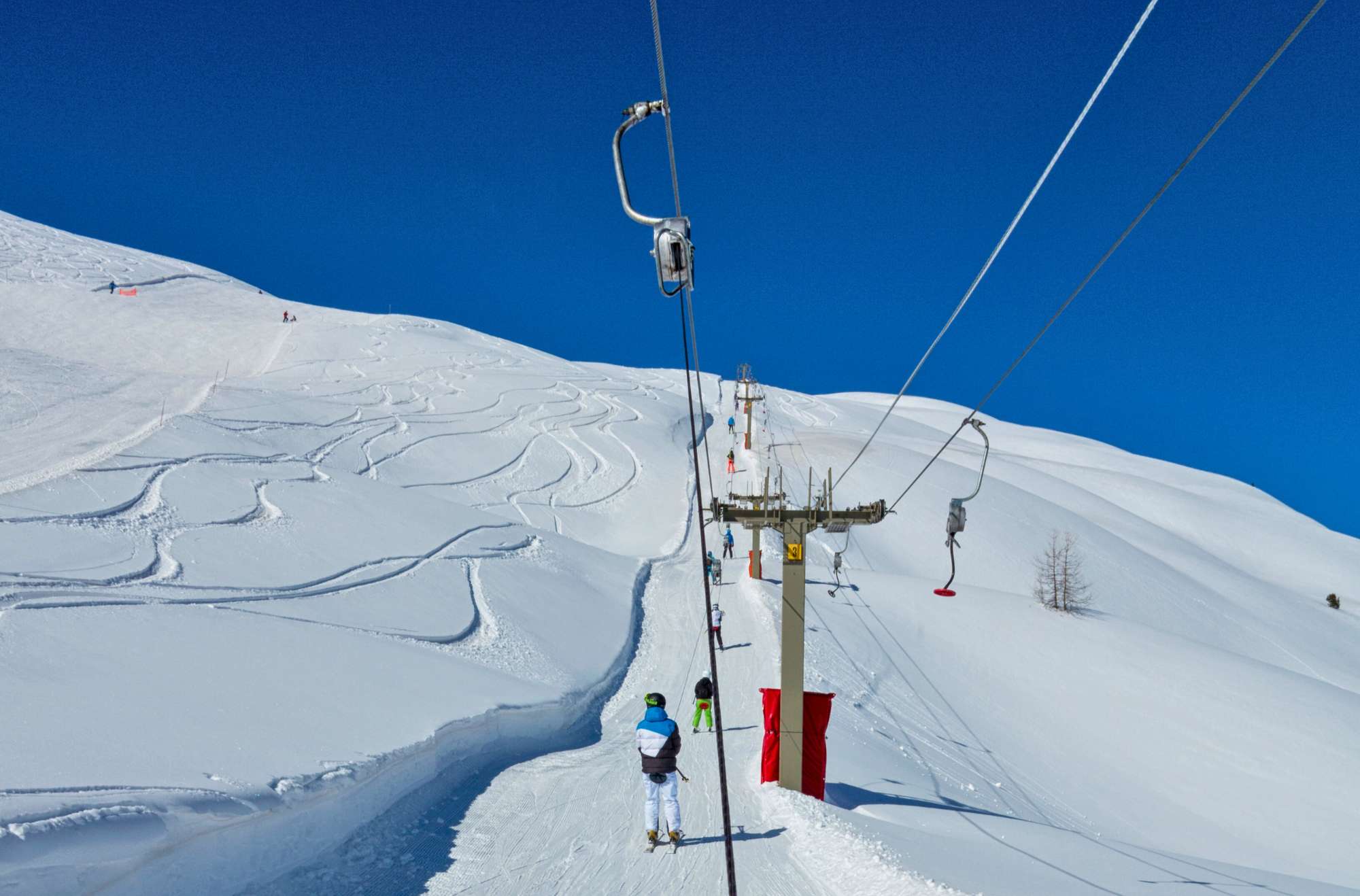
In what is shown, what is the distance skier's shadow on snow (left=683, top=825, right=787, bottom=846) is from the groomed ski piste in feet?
0.30

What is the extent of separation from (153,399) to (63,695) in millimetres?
29614

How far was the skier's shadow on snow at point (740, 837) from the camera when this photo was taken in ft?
28.8

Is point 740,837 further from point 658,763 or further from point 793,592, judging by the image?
point 793,592

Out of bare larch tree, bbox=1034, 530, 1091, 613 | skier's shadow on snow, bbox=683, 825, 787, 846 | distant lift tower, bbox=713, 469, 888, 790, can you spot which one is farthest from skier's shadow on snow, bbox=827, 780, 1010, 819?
bare larch tree, bbox=1034, 530, 1091, 613

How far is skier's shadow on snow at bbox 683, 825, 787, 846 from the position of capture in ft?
28.8

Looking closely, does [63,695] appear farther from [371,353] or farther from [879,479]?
[371,353]

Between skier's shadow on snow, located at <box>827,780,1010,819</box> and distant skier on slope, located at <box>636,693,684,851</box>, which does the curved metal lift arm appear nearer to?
distant skier on slope, located at <box>636,693,684,851</box>

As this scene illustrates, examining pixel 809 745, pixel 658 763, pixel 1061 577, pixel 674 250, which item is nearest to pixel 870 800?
pixel 809 745

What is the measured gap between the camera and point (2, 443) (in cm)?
2169

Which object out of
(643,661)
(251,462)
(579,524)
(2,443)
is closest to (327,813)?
(643,661)

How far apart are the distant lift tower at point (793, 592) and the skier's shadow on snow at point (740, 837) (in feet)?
4.66

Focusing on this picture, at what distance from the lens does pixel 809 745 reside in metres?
10.8

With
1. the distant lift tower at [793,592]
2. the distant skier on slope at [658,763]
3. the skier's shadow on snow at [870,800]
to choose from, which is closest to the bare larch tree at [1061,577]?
the skier's shadow on snow at [870,800]

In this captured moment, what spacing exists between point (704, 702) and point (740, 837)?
4278mm
